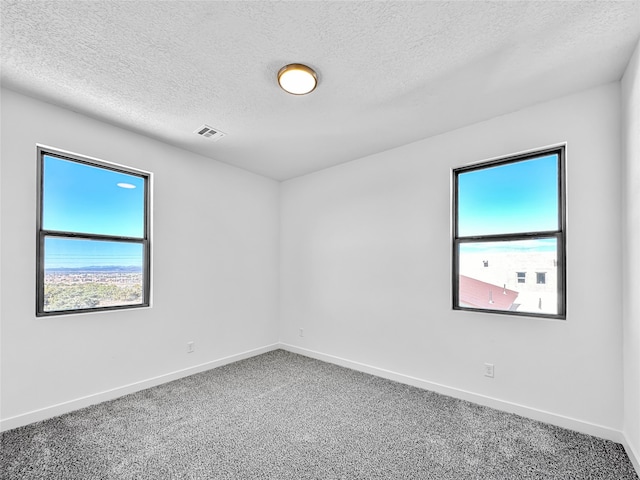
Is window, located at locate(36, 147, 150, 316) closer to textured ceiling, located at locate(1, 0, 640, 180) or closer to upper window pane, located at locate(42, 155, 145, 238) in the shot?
upper window pane, located at locate(42, 155, 145, 238)

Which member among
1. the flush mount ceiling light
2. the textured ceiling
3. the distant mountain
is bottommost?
the distant mountain

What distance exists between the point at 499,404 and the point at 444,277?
1.20 m

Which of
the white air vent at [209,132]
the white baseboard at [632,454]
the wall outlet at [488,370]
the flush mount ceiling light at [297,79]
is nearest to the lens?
the white baseboard at [632,454]

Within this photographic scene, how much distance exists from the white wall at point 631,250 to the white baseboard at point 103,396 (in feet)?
12.4

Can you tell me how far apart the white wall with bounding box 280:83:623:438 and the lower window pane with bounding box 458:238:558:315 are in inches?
5.3

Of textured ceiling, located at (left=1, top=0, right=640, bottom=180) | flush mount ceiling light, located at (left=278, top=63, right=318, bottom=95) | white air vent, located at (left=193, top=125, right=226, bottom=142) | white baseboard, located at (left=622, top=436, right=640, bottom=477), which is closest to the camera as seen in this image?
textured ceiling, located at (left=1, top=0, right=640, bottom=180)

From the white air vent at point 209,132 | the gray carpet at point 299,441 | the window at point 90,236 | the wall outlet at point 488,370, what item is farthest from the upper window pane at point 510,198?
the window at point 90,236

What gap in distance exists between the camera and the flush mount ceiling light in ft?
6.79

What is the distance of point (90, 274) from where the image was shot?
2.83 m

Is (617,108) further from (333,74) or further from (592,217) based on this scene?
(333,74)

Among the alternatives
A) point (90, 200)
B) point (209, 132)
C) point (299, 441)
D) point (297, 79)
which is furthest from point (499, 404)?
point (90, 200)

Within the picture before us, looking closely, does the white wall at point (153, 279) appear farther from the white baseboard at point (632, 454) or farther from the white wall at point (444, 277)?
the white baseboard at point (632, 454)

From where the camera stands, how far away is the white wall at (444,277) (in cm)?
227

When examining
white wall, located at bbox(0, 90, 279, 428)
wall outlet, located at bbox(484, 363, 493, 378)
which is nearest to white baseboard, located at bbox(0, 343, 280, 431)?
white wall, located at bbox(0, 90, 279, 428)
